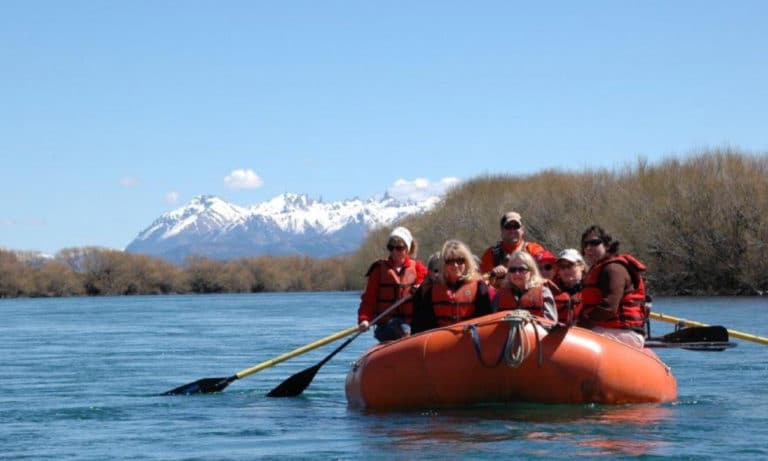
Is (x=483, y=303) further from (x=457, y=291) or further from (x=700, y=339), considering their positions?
(x=700, y=339)

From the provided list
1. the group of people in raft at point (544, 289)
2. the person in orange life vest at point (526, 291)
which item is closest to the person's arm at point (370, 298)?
the group of people in raft at point (544, 289)

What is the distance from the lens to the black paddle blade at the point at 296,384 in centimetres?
1362

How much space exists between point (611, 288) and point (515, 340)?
1170mm

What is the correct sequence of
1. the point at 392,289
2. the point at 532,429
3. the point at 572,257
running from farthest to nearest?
the point at 392,289 < the point at 572,257 < the point at 532,429

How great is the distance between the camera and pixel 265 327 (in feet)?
98.1

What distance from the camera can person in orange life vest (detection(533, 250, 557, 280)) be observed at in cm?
1212

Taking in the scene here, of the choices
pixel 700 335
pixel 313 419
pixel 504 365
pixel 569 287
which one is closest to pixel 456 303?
pixel 504 365

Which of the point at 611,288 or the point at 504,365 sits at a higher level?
the point at 611,288

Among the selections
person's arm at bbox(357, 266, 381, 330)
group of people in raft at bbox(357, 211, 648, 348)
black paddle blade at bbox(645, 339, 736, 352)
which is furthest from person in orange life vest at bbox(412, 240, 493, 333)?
black paddle blade at bbox(645, 339, 736, 352)

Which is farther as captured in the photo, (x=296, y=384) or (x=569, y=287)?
(x=296, y=384)

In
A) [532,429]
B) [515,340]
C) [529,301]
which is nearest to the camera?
[532,429]

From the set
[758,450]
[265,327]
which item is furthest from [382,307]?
[265,327]

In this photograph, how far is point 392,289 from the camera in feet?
40.0

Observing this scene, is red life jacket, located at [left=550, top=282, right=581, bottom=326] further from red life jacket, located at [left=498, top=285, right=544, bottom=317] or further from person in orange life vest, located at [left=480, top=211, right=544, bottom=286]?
person in orange life vest, located at [left=480, top=211, right=544, bottom=286]
